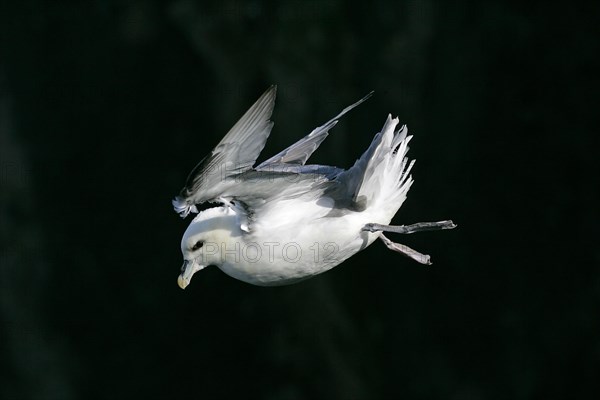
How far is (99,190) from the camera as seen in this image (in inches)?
314

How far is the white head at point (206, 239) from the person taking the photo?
3.21 m

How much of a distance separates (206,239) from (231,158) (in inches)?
16.2

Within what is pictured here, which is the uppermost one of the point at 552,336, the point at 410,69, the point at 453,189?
the point at 410,69

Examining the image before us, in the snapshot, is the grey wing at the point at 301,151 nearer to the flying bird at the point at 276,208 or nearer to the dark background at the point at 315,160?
the flying bird at the point at 276,208

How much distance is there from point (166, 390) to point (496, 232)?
A: 323 cm

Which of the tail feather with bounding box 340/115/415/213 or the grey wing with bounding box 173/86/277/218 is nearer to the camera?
the grey wing with bounding box 173/86/277/218

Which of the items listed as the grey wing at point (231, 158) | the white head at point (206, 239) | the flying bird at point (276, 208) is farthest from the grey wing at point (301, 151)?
the grey wing at point (231, 158)

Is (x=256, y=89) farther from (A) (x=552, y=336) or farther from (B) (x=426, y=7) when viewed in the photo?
(A) (x=552, y=336)

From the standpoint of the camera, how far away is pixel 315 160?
705 centimetres

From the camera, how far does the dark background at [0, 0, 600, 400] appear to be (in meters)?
6.79

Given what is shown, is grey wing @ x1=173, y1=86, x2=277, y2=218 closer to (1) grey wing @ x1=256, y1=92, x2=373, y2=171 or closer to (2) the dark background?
(1) grey wing @ x1=256, y1=92, x2=373, y2=171

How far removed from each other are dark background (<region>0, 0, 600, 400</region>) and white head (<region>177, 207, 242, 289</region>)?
12.5ft

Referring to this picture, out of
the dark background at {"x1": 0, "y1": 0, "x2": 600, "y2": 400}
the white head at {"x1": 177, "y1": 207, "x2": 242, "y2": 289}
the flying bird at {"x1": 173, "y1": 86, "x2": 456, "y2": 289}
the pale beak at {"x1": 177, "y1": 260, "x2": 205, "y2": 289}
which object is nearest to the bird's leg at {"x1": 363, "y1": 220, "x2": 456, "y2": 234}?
the flying bird at {"x1": 173, "y1": 86, "x2": 456, "y2": 289}

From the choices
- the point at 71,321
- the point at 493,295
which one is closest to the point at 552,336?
the point at 493,295
